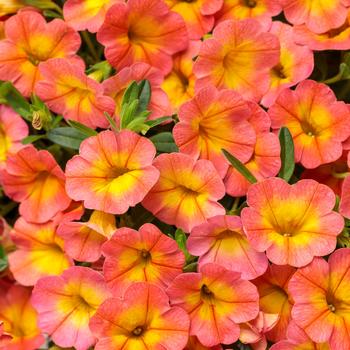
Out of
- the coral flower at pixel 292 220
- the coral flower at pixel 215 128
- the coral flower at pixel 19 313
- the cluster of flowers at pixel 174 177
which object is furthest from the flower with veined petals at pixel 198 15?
the coral flower at pixel 19 313

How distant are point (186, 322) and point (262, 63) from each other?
0.34m

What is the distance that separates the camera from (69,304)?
33.9 inches

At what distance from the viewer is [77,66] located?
0.85 metres

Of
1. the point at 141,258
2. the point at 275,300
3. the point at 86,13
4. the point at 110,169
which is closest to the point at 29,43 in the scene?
the point at 86,13

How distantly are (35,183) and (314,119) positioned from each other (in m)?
0.37

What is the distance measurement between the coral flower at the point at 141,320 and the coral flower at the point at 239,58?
0.90ft

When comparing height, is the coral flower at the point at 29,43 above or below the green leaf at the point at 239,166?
above

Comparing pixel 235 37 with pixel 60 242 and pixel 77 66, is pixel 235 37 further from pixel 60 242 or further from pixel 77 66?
pixel 60 242

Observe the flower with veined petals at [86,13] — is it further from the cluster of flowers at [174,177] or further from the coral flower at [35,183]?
the coral flower at [35,183]

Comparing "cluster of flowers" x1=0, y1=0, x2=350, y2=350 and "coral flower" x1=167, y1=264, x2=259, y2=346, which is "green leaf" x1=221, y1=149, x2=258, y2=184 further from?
"coral flower" x1=167, y1=264, x2=259, y2=346

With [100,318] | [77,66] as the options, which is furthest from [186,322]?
[77,66]

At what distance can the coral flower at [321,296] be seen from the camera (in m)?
0.76

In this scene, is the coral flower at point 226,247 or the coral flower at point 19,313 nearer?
the coral flower at point 226,247


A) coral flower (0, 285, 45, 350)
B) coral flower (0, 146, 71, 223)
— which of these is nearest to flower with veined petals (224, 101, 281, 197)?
coral flower (0, 146, 71, 223)
